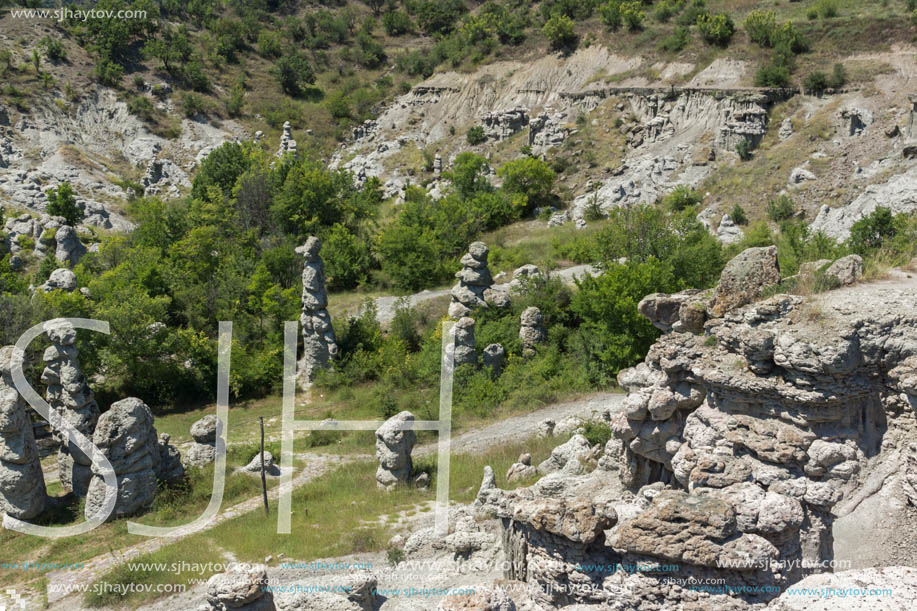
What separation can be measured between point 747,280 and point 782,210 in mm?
20205

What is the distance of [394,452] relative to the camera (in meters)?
15.8

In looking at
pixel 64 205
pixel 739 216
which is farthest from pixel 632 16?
pixel 64 205

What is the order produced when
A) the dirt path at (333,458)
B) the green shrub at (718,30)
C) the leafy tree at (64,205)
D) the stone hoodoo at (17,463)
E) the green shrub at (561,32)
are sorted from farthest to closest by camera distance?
the green shrub at (561,32) < the green shrub at (718,30) < the leafy tree at (64,205) < the stone hoodoo at (17,463) < the dirt path at (333,458)

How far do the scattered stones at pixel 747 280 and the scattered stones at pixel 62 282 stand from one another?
25.7 metres

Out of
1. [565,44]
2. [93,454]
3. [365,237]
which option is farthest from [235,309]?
[565,44]

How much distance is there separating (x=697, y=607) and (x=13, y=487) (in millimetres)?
13710

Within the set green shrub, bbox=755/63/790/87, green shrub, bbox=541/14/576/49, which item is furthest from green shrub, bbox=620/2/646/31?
green shrub, bbox=755/63/790/87

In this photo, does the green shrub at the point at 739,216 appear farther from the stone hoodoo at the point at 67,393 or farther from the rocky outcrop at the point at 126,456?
the stone hoodoo at the point at 67,393

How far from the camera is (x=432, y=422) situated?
68.1 ft

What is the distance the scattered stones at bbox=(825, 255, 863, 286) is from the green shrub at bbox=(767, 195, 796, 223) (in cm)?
1942

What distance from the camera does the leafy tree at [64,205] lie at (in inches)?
1561

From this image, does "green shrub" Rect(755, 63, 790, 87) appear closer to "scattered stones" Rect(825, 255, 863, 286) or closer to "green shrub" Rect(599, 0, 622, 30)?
"green shrub" Rect(599, 0, 622, 30)

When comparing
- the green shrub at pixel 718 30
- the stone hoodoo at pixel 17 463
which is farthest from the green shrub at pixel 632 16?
the stone hoodoo at pixel 17 463

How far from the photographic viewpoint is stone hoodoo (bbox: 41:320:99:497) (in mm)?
16109
